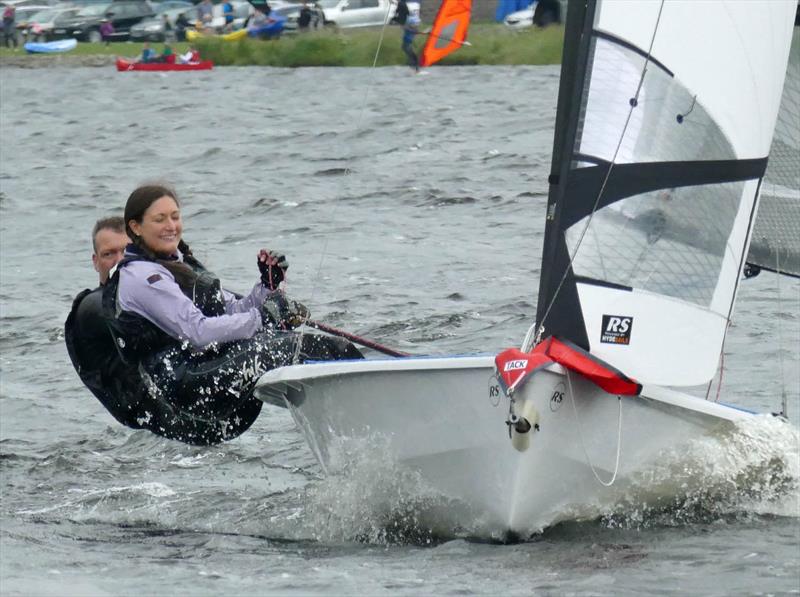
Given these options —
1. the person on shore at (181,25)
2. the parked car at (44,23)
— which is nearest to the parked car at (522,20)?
the person on shore at (181,25)

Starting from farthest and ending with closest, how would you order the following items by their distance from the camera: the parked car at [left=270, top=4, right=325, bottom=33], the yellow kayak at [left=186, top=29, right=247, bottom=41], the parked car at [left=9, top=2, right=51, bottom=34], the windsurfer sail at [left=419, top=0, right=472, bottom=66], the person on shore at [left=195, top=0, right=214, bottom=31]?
the parked car at [left=9, top=2, right=51, bottom=34] < the person on shore at [left=195, top=0, right=214, bottom=31] < the parked car at [left=270, top=4, right=325, bottom=33] < the yellow kayak at [left=186, top=29, right=247, bottom=41] < the windsurfer sail at [left=419, top=0, right=472, bottom=66]

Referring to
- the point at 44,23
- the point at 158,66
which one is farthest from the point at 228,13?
the point at 158,66

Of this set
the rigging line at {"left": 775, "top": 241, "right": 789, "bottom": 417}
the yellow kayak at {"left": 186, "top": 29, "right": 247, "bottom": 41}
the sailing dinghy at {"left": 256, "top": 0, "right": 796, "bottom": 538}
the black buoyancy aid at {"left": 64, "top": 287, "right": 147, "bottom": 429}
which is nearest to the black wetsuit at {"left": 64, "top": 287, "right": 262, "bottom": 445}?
the black buoyancy aid at {"left": 64, "top": 287, "right": 147, "bottom": 429}

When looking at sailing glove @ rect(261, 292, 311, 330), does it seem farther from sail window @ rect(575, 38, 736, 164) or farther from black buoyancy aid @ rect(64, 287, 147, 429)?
sail window @ rect(575, 38, 736, 164)

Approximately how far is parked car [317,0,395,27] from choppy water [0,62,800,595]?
548 inches

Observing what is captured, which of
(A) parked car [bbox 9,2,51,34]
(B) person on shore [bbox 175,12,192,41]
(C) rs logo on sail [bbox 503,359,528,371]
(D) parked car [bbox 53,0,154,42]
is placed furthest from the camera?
(A) parked car [bbox 9,2,51,34]

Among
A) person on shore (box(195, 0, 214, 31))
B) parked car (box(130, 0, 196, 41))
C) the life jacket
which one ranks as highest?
the life jacket

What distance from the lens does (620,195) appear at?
5.11m

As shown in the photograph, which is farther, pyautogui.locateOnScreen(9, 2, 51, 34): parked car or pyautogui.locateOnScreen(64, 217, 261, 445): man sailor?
pyautogui.locateOnScreen(9, 2, 51, 34): parked car

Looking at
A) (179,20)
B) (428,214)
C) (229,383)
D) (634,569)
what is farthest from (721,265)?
(179,20)

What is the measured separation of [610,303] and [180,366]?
1.43 meters

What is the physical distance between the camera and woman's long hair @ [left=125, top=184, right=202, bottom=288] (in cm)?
542

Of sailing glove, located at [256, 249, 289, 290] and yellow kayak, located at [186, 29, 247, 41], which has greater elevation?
sailing glove, located at [256, 249, 289, 290]

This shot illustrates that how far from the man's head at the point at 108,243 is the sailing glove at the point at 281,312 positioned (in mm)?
753
